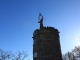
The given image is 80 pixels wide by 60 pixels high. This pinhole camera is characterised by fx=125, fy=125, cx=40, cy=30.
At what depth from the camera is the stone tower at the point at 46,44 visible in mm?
27703

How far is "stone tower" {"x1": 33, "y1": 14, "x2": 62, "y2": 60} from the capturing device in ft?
90.9

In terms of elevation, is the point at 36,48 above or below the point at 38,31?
below

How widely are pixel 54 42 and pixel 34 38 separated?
540cm

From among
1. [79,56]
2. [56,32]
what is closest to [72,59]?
[79,56]

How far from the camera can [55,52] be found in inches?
1107

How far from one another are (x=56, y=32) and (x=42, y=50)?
588cm

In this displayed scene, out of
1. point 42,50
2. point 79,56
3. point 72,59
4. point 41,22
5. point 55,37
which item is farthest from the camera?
point 72,59

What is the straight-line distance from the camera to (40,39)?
29.4m

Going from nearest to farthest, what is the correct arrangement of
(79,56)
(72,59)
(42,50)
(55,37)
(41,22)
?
(42,50) → (55,37) → (41,22) → (79,56) → (72,59)

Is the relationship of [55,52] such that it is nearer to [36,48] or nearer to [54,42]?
[54,42]

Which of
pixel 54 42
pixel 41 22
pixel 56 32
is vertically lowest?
pixel 54 42

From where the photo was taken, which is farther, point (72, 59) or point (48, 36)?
A: point (72, 59)

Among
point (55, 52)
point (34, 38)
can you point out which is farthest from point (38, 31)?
point (55, 52)

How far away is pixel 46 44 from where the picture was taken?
28.4 m
